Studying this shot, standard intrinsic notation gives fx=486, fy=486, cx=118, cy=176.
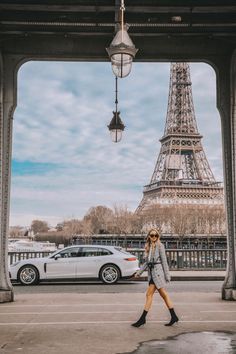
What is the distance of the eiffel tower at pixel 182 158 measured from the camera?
295 feet

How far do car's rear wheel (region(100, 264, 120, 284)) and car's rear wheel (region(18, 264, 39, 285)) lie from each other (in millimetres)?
2350

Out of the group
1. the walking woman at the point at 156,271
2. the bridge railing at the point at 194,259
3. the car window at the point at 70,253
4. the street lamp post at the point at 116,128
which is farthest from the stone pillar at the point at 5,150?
the bridge railing at the point at 194,259

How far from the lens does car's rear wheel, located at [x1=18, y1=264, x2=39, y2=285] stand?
17.2 metres

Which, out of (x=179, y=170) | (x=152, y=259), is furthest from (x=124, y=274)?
(x=179, y=170)

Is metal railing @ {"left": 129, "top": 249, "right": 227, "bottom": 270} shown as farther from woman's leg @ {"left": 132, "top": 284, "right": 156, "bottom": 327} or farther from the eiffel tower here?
the eiffel tower

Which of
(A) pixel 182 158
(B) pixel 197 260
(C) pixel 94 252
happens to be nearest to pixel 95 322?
(C) pixel 94 252

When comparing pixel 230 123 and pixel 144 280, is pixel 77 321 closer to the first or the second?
pixel 230 123

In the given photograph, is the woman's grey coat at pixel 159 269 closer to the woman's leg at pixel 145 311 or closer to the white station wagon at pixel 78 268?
the woman's leg at pixel 145 311

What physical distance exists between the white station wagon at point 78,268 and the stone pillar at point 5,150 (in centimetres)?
656

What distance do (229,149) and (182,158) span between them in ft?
274

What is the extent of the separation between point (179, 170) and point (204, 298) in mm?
80632

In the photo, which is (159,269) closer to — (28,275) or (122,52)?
(122,52)

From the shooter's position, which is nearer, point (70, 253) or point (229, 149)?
point (229, 149)

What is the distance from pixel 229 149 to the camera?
10.7 m
